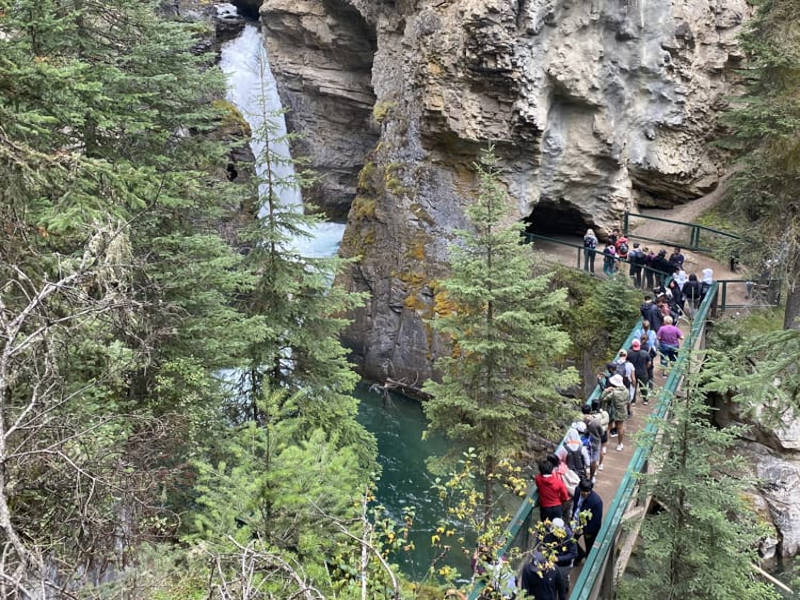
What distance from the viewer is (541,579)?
7188mm

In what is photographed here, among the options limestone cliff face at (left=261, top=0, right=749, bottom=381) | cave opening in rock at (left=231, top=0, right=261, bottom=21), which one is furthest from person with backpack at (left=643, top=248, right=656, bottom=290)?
cave opening in rock at (left=231, top=0, right=261, bottom=21)

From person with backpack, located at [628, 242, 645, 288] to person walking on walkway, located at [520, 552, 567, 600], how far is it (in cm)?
1249

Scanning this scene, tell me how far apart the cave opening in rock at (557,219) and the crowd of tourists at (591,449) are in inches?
264

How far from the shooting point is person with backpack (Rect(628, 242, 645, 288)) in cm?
1800

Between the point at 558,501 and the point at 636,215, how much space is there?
1597cm

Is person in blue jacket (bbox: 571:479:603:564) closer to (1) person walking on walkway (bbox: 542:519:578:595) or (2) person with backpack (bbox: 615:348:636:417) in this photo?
(1) person walking on walkway (bbox: 542:519:578:595)

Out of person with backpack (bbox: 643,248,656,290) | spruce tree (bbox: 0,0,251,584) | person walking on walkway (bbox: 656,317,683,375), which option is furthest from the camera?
person with backpack (bbox: 643,248,656,290)

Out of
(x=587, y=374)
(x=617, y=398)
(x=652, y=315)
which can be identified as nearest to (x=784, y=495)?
(x=652, y=315)

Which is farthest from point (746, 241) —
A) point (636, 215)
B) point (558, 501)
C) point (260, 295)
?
point (260, 295)

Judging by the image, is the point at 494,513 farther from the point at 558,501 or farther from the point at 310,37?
the point at 310,37

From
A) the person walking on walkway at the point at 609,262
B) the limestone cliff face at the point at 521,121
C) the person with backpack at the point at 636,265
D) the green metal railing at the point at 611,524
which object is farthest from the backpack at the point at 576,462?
the limestone cliff face at the point at 521,121

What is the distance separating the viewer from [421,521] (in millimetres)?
→ 15594

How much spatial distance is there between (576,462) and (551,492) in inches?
44.8

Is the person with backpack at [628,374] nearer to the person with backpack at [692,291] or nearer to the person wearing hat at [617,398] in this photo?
the person wearing hat at [617,398]
